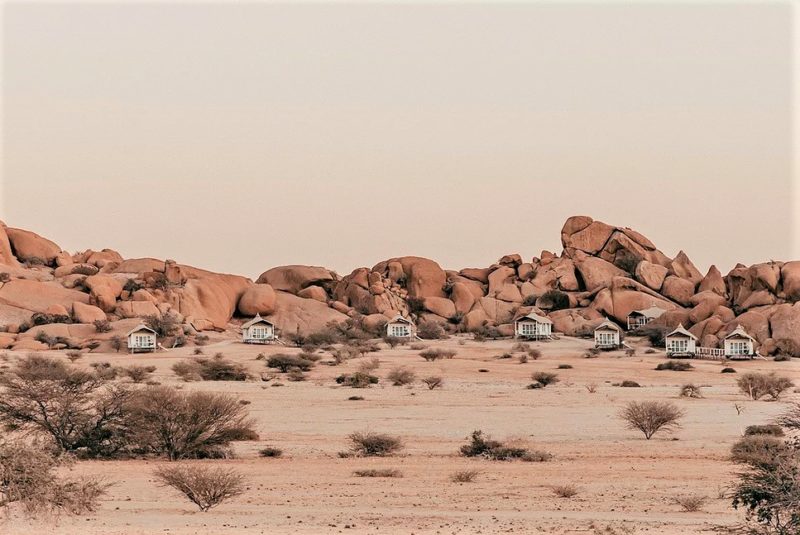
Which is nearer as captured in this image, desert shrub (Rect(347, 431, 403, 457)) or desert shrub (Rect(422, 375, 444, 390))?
desert shrub (Rect(347, 431, 403, 457))

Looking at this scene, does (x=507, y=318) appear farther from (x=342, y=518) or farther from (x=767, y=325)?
(x=342, y=518)

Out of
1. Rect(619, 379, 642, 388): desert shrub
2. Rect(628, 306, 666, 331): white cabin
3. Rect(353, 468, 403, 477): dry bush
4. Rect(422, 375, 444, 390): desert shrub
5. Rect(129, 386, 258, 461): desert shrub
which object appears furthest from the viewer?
Rect(628, 306, 666, 331): white cabin

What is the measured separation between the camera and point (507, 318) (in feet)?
280

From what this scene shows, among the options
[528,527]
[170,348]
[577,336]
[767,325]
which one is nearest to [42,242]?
[170,348]

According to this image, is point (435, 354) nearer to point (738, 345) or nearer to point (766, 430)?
point (738, 345)

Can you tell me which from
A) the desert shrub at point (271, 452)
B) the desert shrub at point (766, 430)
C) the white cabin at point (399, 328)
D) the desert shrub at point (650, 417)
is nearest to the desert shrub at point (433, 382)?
the desert shrub at point (650, 417)

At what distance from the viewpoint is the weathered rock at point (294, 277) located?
93438mm

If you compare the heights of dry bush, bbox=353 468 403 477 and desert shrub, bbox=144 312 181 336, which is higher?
desert shrub, bbox=144 312 181 336

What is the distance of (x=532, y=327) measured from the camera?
74.9 metres

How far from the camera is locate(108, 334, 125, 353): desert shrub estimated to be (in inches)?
2512

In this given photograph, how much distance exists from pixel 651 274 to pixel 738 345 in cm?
2320

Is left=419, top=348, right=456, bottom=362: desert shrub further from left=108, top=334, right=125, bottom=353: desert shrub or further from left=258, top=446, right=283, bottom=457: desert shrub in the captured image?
left=258, top=446, right=283, bottom=457: desert shrub

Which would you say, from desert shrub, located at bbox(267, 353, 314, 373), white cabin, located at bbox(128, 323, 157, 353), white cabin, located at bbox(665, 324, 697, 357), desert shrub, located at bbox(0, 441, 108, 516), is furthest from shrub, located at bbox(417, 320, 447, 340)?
desert shrub, located at bbox(0, 441, 108, 516)

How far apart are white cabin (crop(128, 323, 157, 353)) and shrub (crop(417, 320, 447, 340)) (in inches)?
840
